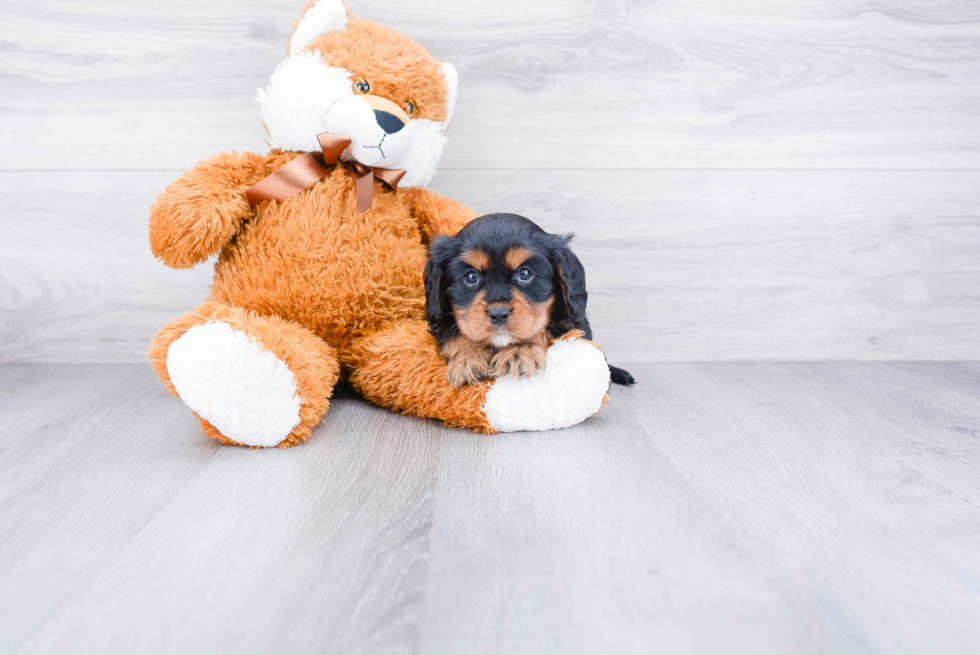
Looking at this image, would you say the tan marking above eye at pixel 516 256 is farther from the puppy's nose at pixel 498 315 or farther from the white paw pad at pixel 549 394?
the white paw pad at pixel 549 394

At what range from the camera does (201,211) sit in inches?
54.4

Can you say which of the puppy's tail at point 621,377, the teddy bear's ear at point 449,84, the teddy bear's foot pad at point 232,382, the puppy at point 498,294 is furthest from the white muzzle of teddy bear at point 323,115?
the puppy's tail at point 621,377

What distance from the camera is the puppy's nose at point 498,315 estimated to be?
1260 mm

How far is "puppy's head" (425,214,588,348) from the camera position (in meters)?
1.29

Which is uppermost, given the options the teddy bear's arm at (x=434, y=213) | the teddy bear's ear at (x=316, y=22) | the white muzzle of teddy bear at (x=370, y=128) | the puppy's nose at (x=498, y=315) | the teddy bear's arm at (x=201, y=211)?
the teddy bear's ear at (x=316, y=22)

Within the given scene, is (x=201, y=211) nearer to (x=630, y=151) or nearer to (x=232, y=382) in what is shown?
(x=232, y=382)

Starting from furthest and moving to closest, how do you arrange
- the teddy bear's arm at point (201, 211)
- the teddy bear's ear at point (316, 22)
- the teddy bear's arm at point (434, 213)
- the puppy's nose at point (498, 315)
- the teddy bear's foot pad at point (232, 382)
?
1. the teddy bear's arm at point (434, 213)
2. the teddy bear's ear at point (316, 22)
3. the teddy bear's arm at point (201, 211)
4. the puppy's nose at point (498, 315)
5. the teddy bear's foot pad at point (232, 382)

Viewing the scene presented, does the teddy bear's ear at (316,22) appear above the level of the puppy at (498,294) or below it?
above

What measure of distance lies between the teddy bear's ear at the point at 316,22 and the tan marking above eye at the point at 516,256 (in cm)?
75

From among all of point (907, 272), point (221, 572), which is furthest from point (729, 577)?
point (907, 272)

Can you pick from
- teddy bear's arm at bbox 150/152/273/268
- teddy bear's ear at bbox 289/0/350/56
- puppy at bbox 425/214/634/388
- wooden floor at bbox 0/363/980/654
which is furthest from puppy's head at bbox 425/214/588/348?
teddy bear's ear at bbox 289/0/350/56

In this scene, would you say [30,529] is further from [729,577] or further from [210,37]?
[210,37]

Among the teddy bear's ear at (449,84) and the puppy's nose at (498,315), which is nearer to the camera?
the puppy's nose at (498,315)

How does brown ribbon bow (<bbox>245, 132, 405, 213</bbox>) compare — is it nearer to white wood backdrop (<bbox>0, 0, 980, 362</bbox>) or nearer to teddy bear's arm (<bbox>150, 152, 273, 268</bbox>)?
teddy bear's arm (<bbox>150, 152, 273, 268</bbox>)
